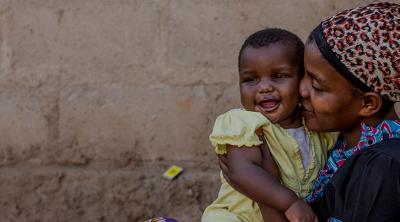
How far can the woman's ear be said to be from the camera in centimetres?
235

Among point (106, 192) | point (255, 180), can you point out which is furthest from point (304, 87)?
point (106, 192)

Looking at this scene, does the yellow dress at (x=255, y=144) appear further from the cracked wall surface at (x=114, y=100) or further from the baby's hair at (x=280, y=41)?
the cracked wall surface at (x=114, y=100)

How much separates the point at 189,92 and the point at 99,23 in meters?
0.61

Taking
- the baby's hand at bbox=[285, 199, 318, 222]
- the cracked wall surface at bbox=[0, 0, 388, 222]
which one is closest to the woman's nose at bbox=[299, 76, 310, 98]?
the baby's hand at bbox=[285, 199, 318, 222]

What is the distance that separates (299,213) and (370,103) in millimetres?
433

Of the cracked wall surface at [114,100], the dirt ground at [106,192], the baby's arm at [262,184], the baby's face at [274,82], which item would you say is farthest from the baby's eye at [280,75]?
the dirt ground at [106,192]

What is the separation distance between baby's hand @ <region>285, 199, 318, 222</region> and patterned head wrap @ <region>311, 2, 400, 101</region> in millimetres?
439

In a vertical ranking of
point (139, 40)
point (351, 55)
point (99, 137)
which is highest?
point (351, 55)

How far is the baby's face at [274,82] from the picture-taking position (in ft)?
8.58

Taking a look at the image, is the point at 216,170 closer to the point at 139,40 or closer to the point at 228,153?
the point at 139,40

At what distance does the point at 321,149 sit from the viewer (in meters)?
2.73

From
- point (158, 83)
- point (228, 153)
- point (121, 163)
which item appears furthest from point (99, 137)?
point (228, 153)

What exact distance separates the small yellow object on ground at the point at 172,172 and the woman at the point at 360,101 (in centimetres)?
152

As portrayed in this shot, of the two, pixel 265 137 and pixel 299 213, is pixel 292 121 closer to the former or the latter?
Result: pixel 265 137
